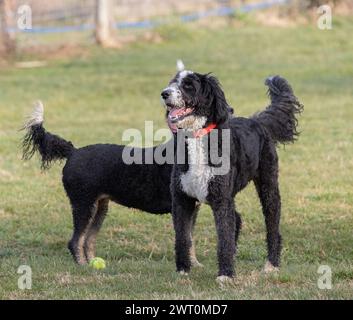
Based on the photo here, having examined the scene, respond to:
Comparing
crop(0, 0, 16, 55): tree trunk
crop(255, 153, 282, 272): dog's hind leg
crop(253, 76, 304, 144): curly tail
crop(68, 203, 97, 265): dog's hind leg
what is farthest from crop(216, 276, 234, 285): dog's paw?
crop(0, 0, 16, 55): tree trunk

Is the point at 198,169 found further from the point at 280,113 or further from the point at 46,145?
the point at 46,145

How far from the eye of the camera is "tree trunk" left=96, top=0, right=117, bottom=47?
29.3 m

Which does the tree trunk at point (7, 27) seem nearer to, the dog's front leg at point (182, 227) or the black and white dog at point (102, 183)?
the black and white dog at point (102, 183)

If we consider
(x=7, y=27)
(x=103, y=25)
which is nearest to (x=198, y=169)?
(x=7, y=27)

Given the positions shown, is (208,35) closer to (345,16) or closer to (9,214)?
(345,16)

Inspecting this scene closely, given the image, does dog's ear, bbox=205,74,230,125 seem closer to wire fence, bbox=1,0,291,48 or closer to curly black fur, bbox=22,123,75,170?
curly black fur, bbox=22,123,75,170

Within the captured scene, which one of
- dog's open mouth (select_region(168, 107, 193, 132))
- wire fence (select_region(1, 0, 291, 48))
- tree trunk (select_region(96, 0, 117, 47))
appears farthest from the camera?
wire fence (select_region(1, 0, 291, 48))

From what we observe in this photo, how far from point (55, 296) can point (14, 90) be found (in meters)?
16.7

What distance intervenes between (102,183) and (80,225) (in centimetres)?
45

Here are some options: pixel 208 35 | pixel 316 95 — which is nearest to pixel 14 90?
pixel 316 95

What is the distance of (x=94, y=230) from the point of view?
8641 millimetres

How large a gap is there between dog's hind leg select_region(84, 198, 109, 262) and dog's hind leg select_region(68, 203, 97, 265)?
167mm

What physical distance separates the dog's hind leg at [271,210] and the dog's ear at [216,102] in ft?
3.12

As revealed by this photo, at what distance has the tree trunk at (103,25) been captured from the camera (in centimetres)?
2931
